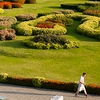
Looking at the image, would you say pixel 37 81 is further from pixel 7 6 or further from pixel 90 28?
pixel 7 6

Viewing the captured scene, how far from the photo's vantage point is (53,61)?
18578 millimetres

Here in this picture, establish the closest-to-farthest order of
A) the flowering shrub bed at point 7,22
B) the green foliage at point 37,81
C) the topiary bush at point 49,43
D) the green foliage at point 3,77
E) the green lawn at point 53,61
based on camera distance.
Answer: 1. the green foliage at point 37,81
2. the green foliage at point 3,77
3. the green lawn at point 53,61
4. the topiary bush at point 49,43
5. the flowering shrub bed at point 7,22

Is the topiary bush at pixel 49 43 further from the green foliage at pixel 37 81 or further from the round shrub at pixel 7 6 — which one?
the round shrub at pixel 7 6

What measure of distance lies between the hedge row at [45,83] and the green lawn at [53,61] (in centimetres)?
99

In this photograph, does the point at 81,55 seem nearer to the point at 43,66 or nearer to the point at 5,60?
the point at 43,66

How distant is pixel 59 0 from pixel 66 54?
1249 inches

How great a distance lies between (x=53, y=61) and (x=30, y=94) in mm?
4457

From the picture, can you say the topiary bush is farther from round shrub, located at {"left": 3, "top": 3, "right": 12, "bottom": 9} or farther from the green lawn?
round shrub, located at {"left": 3, "top": 3, "right": 12, "bottom": 9}

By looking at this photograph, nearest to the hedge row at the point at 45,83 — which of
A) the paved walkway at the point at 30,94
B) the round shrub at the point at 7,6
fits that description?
the paved walkway at the point at 30,94

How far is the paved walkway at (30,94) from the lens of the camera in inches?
552

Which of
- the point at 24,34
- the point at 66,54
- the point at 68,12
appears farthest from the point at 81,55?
the point at 68,12

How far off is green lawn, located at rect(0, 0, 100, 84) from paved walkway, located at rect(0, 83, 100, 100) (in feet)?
4.78

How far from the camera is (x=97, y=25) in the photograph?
1063 inches

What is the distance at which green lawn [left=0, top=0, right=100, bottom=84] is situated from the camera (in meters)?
16.8
